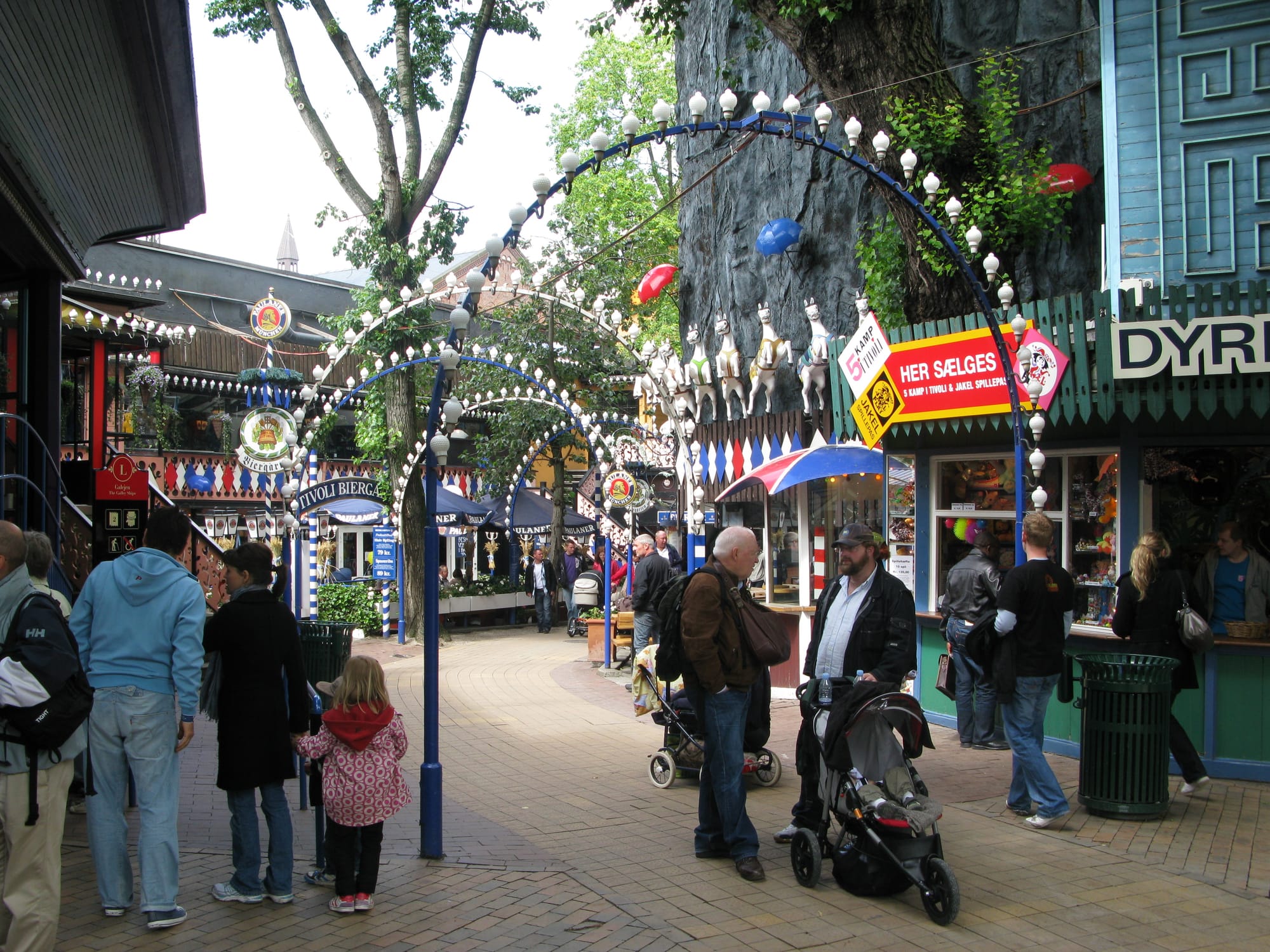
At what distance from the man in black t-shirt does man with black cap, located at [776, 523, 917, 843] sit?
1121 millimetres

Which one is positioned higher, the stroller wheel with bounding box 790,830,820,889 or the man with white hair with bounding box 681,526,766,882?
the man with white hair with bounding box 681,526,766,882

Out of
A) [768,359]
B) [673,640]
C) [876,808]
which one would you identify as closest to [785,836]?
[876,808]

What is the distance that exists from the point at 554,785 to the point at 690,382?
10.6 meters

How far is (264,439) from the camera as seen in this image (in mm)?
14930

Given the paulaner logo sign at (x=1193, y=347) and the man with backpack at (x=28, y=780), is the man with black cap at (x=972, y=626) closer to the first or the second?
the paulaner logo sign at (x=1193, y=347)

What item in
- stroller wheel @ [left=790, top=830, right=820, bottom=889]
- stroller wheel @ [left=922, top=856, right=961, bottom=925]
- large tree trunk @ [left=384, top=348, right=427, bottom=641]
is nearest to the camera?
stroller wheel @ [left=922, top=856, right=961, bottom=925]

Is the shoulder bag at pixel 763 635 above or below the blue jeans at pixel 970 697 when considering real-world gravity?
above

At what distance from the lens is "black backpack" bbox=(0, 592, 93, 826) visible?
14.4 feet

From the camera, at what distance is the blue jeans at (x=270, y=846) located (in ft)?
18.2

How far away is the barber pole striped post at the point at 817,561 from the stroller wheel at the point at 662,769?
5.17 meters

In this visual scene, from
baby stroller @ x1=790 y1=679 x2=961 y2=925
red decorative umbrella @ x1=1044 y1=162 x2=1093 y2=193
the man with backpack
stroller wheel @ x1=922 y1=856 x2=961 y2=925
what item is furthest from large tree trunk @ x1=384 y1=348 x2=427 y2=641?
stroller wheel @ x1=922 y1=856 x2=961 y2=925

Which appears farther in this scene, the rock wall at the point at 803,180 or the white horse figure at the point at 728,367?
the white horse figure at the point at 728,367

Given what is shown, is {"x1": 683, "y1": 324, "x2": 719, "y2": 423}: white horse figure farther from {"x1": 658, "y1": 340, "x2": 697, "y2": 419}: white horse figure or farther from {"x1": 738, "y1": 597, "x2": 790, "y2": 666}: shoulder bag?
{"x1": 738, "y1": 597, "x2": 790, "y2": 666}: shoulder bag

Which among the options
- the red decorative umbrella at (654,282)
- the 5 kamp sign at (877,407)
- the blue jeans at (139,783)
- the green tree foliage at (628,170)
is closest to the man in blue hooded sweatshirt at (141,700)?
the blue jeans at (139,783)
